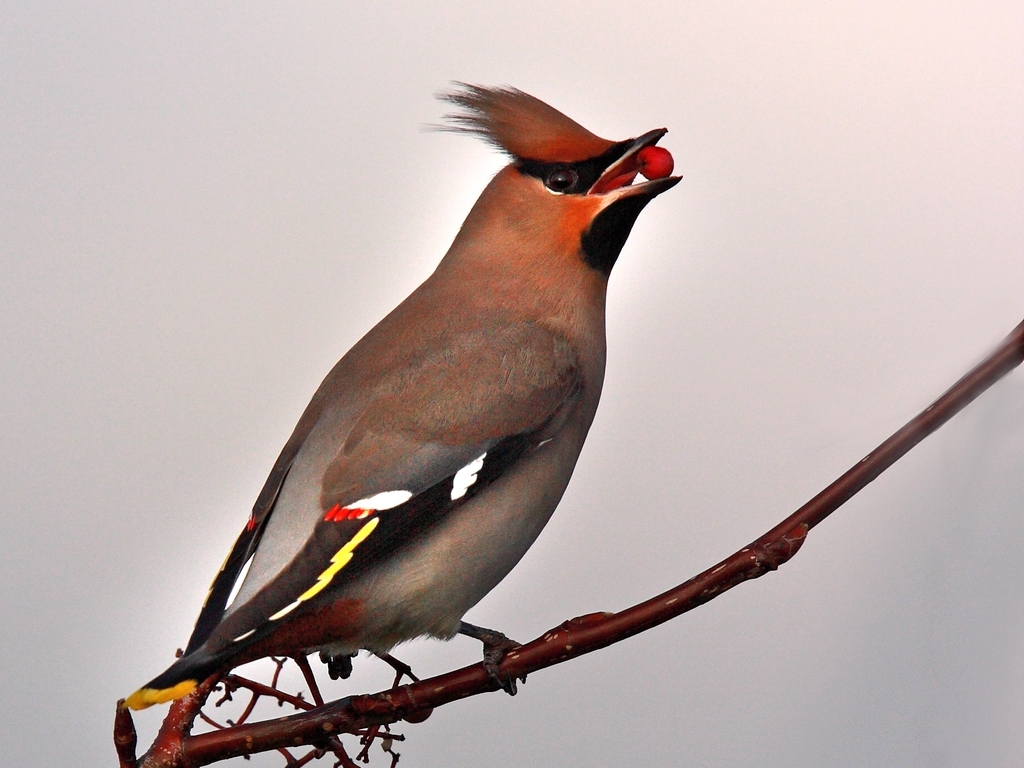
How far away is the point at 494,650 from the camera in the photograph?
5.46 ft

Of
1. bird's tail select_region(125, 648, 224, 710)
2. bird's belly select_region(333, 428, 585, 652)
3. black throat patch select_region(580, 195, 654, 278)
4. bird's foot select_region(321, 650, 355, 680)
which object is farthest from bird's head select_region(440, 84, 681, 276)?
bird's tail select_region(125, 648, 224, 710)

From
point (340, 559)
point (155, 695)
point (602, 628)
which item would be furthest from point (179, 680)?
point (602, 628)

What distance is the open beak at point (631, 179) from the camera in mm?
1727

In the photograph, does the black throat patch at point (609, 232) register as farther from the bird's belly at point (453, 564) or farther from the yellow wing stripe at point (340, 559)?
the yellow wing stripe at point (340, 559)

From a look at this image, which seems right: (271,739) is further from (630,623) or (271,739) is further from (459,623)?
(630,623)

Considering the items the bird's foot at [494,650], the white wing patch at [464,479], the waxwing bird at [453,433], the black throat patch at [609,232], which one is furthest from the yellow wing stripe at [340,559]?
the black throat patch at [609,232]

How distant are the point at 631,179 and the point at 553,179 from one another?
131 mm

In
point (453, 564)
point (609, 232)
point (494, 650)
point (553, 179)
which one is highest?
point (553, 179)

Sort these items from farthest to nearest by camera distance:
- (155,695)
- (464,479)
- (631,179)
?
1. (631,179)
2. (464,479)
3. (155,695)

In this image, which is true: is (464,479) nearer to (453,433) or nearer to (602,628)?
(453,433)

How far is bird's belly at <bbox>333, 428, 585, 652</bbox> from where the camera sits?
5.40ft

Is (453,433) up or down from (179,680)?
up

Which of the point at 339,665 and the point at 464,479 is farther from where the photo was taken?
the point at 339,665

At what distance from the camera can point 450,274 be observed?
197 cm
